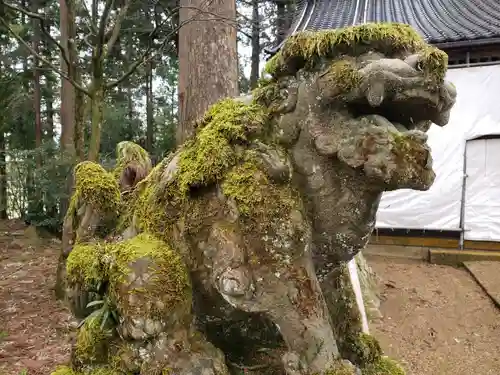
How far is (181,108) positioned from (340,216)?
320 centimetres

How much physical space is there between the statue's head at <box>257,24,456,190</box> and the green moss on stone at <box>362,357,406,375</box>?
0.79 metres

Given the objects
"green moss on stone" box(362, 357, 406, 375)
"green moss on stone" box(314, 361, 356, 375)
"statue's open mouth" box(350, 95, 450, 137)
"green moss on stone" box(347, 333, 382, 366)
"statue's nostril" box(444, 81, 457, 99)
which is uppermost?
"statue's nostril" box(444, 81, 457, 99)

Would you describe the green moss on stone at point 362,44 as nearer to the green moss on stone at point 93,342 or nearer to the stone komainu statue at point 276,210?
A: the stone komainu statue at point 276,210

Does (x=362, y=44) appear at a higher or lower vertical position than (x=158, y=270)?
higher

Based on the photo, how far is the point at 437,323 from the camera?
542 centimetres

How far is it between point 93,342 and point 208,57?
10.2 ft

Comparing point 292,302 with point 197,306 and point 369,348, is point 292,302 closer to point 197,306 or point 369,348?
point 197,306

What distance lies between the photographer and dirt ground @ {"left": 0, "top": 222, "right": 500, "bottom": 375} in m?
4.38

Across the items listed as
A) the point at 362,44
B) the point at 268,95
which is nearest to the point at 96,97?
the point at 268,95

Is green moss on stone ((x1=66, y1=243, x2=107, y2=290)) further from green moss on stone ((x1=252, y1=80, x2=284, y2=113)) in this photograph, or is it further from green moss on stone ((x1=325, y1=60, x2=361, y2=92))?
→ green moss on stone ((x1=325, y1=60, x2=361, y2=92))

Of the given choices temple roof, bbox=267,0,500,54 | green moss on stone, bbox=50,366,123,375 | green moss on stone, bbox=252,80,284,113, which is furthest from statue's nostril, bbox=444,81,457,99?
temple roof, bbox=267,0,500,54

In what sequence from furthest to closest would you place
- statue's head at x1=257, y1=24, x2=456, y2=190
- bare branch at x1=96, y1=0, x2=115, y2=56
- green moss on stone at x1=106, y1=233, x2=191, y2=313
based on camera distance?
bare branch at x1=96, y1=0, x2=115, y2=56, green moss on stone at x1=106, y1=233, x2=191, y2=313, statue's head at x1=257, y1=24, x2=456, y2=190

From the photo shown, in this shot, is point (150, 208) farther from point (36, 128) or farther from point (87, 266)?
point (36, 128)

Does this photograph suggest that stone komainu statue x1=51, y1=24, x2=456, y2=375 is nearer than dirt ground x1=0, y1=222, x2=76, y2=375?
Yes
